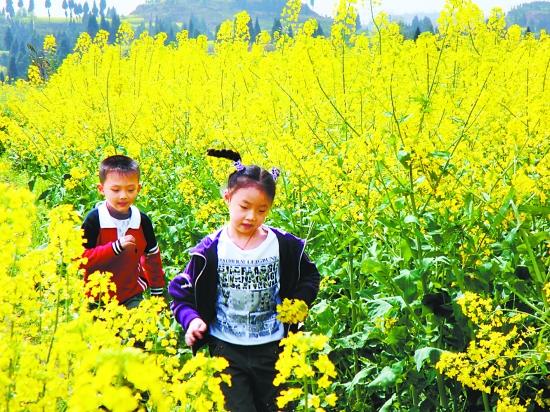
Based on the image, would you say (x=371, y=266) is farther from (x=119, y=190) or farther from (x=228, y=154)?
(x=119, y=190)

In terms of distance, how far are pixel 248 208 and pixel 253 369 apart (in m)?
0.64

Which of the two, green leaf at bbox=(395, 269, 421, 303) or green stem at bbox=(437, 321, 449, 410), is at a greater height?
green leaf at bbox=(395, 269, 421, 303)

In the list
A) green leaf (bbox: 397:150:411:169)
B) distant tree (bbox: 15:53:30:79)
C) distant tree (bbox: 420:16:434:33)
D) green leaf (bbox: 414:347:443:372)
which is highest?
distant tree (bbox: 420:16:434:33)

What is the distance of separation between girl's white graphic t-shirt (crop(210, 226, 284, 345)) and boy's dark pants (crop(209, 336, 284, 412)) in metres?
0.03

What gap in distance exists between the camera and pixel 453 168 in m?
2.85

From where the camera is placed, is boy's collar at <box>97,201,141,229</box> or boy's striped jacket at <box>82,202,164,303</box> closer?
boy's striped jacket at <box>82,202,164,303</box>

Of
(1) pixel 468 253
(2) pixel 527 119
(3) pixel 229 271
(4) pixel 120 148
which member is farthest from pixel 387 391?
(4) pixel 120 148

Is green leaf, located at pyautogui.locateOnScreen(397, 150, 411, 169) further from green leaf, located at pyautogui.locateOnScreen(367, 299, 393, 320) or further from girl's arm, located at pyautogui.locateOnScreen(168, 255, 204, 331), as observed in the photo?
girl's arm, located at pyautogui.locateOnScreen(168, 255, 204, 331)

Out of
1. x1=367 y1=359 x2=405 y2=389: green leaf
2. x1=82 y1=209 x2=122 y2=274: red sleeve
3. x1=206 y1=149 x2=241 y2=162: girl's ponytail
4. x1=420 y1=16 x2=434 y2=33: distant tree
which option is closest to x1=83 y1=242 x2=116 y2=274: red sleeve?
x1=82 y1=209 x2=122 y2=274: red sleeve

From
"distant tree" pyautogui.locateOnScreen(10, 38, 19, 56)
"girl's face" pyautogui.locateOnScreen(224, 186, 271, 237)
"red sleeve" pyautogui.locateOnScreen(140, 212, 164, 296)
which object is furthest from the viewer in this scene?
"distant tree" pyautogui.locateOnScreen(10, 38, 19, 56)

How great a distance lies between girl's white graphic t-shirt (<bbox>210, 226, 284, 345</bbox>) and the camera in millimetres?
2492

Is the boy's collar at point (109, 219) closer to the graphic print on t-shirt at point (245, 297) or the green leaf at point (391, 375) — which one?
the graphic print on t-shirt at point (245, 297)

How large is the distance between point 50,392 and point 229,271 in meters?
1.23

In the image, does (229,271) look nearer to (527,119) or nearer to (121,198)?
(121,198)
